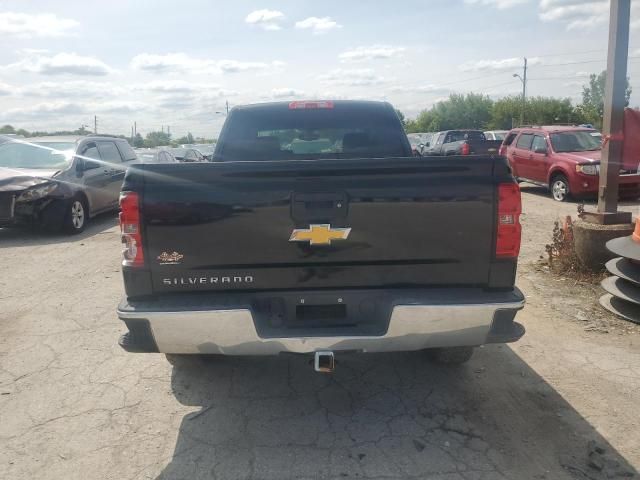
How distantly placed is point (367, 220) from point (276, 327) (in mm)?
775

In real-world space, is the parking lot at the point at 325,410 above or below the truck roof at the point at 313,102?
below

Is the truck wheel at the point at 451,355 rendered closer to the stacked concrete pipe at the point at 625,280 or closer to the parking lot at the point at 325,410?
the parking lot at the point at 325,410

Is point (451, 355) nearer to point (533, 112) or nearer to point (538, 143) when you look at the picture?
point (538, 143)

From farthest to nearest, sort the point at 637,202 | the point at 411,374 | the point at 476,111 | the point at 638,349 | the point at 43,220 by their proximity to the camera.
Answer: the point at 476,111
the point at 637,202
the point at 43,220
the point at 638,349
the point at 411,374

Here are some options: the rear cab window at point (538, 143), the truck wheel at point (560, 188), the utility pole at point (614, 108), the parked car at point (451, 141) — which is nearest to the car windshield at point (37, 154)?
the utility pole at point (614, 108)

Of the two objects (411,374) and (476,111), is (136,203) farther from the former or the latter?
(476,111)

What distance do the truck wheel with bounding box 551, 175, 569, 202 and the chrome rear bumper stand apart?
1135 cm

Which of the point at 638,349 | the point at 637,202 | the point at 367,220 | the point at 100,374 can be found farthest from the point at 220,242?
the point at 637,202

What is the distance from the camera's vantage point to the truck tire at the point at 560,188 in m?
13.2

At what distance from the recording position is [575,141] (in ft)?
45.8

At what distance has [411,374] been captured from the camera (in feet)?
13.4

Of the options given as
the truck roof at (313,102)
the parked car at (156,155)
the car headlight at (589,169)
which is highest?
the truck roof at (313,102)

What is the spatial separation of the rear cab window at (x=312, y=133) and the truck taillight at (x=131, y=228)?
1915mm

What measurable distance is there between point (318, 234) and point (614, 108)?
4.50m
